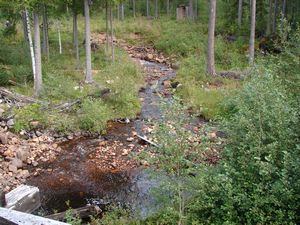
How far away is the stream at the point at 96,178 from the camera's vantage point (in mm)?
10000

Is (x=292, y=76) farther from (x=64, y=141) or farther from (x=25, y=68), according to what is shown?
(x=25, y=68)

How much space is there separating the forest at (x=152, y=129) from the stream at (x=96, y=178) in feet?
0.14

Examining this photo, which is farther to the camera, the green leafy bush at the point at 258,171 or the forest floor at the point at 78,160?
the forest floor at the point at 78,160

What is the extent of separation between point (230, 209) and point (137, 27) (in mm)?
30168

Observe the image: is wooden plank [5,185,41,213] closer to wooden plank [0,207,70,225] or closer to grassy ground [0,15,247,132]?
wooden plank [0,207,70,225]

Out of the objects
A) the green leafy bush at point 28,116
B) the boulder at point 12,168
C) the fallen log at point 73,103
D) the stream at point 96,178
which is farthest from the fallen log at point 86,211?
the fallen log at point 73,103

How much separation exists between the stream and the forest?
0.14 ft

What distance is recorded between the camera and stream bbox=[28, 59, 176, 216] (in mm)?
10000

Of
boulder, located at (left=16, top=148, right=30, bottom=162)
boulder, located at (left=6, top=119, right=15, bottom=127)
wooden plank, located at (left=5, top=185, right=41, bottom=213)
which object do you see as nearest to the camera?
wooden plank, located at (left=5, top=185, right=41, bottom=213)

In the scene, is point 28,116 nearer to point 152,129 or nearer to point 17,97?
point 17,97

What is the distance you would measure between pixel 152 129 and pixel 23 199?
5.03 metres

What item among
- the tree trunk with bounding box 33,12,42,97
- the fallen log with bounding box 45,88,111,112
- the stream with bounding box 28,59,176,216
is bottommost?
the stream with bounding box 28,59,176,216

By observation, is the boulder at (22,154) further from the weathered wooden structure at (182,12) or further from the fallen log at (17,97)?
the weathered wooden structure at (182,12)

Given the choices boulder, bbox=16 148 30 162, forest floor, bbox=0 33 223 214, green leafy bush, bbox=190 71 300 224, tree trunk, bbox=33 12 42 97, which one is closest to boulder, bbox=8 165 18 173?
forest floor, bbox=0 33 223 214
